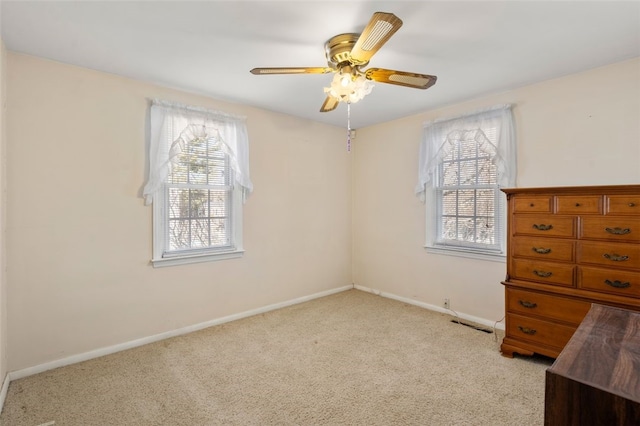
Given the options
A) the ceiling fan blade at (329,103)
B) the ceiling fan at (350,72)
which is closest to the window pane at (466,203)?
the ceiling fan at (350,72)

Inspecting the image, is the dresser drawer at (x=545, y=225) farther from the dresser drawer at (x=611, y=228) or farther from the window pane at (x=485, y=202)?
the window pane at (x=485, y=202)

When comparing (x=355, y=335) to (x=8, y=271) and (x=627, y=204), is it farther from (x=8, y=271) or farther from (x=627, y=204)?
(x=8, y=271)

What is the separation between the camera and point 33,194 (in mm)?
2314

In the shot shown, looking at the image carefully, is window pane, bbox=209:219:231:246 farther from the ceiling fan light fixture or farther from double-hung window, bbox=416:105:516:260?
double-hung window, bbox=416:105:516:260

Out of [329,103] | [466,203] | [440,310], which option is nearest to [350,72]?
[329,103]

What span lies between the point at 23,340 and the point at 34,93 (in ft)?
5.99

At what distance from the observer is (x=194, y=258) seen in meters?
3.12

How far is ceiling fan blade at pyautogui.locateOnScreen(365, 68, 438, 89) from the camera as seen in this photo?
192cm

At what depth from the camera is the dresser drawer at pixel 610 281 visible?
2.07 m

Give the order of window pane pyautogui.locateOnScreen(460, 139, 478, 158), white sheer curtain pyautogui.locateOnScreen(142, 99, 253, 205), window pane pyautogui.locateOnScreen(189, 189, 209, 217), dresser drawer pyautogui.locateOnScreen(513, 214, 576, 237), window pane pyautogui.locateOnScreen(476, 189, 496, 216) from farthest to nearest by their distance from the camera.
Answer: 1. window pane pyautogui.locateOnScreen(460, 139, 478, 158)
2. window pane pyautogui.locateOnScreen(476, 189, 496, 216)
3. window pane pyautogui.locateOnScreen(189, 189, 209, 217)
4. white sheer curtain pyautogui.locateOnScreen(142, 99, 253, 205)
5. dresser drawer pyautogui.locateOnScreen(513, 214, 576, 237)

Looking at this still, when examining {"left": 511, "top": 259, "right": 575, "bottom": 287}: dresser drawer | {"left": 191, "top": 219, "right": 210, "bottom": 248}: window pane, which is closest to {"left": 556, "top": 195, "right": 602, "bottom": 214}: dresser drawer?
{"left": 511, "top": 259, "right": 575, "bottom": 287}: dresser drawer

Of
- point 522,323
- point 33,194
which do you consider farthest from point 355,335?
point 33,194

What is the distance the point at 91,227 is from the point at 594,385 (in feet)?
10.3

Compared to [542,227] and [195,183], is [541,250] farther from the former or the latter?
[195,183]
